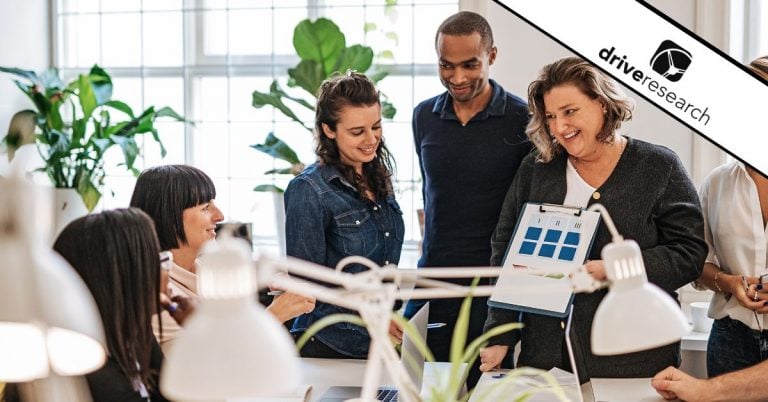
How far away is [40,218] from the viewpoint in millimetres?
1034

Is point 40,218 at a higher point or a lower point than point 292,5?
lower

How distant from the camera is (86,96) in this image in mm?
4859

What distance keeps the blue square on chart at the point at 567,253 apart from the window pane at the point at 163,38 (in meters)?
3.21

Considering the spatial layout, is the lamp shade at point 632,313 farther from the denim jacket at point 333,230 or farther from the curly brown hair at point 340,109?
the curly brown hair at point 340,109

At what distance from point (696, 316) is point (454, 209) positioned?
118 cm

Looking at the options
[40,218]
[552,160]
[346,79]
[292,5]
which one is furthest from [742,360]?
[292,5]

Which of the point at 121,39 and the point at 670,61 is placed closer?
the point at 670,61

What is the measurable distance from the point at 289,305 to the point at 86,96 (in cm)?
286

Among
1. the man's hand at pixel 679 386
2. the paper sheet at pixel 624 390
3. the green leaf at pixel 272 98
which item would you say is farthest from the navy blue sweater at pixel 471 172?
the green leaf at pixel 272 98

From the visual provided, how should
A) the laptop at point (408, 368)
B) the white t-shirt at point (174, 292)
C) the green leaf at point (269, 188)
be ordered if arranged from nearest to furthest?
the laptop at point (408, 368), the white t-shirt at point (174, 292), the green leaf at point (269, 188)

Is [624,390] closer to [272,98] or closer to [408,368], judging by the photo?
[408,368]

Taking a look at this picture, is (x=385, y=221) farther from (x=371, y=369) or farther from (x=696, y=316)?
(x=371, y=369)

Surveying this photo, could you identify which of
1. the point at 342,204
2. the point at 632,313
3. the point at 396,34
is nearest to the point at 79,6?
the point at 396,34

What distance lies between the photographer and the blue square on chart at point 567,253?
245cm
